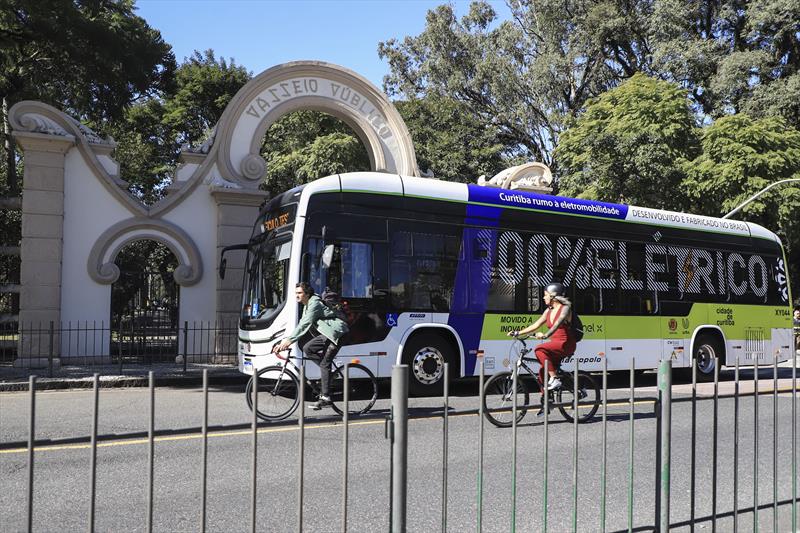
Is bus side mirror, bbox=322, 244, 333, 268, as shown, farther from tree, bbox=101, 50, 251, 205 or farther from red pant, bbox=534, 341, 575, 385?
tree, bbox=101, 50, 251, 205

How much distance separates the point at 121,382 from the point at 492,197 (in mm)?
7782

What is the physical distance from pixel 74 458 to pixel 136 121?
1244 inches

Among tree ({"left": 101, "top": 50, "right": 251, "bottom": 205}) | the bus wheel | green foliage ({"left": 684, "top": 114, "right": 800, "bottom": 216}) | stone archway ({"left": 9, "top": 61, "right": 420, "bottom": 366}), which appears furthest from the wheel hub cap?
tree ({"left": 101, "top": 50, "right": 251, "bottom": 205})

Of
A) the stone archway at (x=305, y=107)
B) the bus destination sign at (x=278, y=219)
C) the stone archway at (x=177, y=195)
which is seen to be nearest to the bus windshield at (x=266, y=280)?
the bus destination sign at (x=278, y=219)

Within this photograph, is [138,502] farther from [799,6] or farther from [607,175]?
[799,6]

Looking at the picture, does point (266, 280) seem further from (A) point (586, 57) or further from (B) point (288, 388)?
(A) point (586, 57)

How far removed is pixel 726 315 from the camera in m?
14.8

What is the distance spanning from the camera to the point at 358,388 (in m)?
10.4

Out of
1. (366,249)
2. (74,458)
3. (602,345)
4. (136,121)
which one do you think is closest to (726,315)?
(602,345)

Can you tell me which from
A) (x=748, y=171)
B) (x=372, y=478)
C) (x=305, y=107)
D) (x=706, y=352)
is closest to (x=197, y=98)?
(x=305, y=107)

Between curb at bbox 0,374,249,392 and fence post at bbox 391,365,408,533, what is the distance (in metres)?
10.7

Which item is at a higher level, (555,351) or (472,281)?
(472,281)

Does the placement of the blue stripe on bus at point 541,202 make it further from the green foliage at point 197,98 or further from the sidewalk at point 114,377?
the green foliage at point 197,98

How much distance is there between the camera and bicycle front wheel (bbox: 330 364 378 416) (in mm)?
9334
